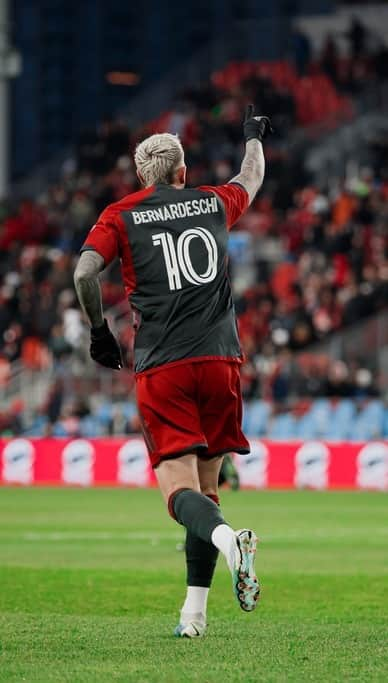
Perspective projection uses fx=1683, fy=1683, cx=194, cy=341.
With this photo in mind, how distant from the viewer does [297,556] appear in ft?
46.3

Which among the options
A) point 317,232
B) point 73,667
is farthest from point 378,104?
point 73,667

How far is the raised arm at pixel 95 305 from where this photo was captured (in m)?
7.50

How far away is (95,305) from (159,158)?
0.84 meters

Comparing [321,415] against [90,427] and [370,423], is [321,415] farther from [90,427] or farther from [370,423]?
[90,427]

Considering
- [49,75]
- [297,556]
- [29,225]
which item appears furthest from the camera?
[49,75]

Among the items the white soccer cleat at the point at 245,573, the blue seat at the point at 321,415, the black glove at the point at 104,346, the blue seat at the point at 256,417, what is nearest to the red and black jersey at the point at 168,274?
the black glove at the point at 104,346

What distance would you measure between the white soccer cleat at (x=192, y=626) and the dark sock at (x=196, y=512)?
0.52 m

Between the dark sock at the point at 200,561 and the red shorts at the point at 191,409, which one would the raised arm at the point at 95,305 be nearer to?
the red shorts at the point at 191,409

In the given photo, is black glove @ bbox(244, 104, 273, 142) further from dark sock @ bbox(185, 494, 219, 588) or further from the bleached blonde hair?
dark sock @ bbox(185, 494, 219, 588)

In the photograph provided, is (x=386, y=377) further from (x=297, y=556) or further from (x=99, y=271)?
(x=99, y=271)

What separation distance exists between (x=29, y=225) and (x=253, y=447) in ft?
40.5

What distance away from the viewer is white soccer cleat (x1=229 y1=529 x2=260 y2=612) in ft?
22.5

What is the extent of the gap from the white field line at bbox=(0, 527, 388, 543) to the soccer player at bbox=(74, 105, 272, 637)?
312 inches

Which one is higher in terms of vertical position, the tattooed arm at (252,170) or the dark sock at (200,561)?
the tattooed arm at (252,170)
